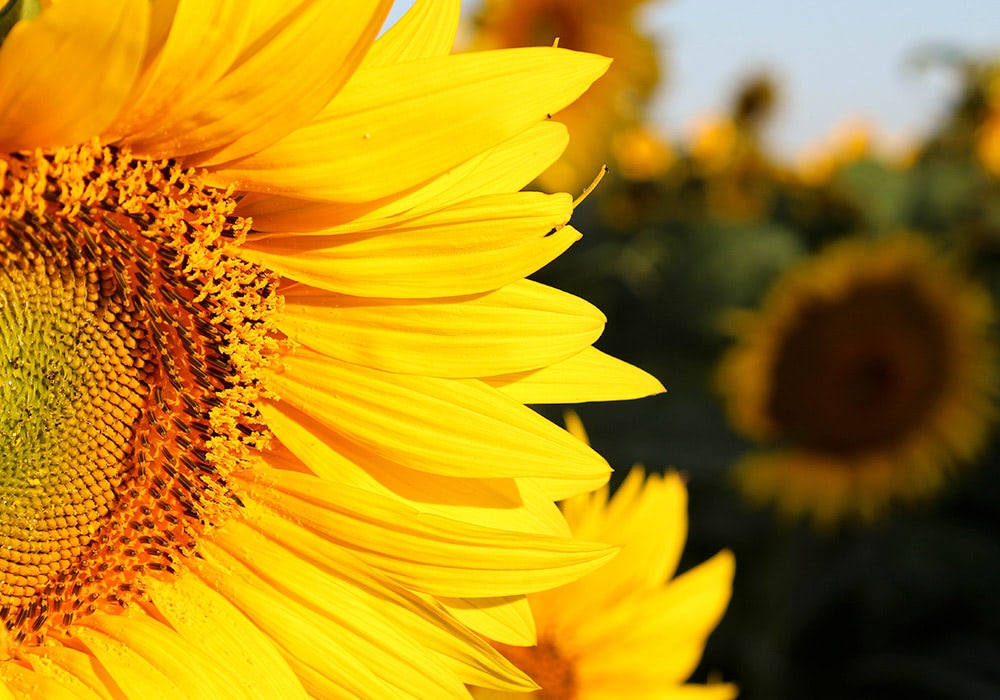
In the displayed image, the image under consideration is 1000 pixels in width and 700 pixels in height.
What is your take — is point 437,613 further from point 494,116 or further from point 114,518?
point 494,116

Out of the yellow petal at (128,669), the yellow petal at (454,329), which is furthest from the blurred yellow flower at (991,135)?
the yellow petal at (128,669)

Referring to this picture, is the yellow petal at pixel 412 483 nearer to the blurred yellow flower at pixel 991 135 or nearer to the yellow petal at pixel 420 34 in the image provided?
the yellow petal at pixel 420 34

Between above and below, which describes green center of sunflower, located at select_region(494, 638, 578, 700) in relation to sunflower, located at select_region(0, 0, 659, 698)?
below

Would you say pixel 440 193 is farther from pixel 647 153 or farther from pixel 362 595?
pixel 647 153

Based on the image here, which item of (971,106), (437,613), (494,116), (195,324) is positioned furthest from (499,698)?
(971,106)

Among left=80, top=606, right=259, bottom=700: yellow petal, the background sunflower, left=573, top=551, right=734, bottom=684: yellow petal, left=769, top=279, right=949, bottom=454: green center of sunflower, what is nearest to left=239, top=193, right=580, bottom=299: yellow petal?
left=80, top=606, right=259, bottom=700: yellow petal

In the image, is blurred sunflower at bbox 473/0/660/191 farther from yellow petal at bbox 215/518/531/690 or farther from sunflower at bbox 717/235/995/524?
yellow petal at bbox 215/518/531/690

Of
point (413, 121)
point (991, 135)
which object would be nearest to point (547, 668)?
point (413, 121)
